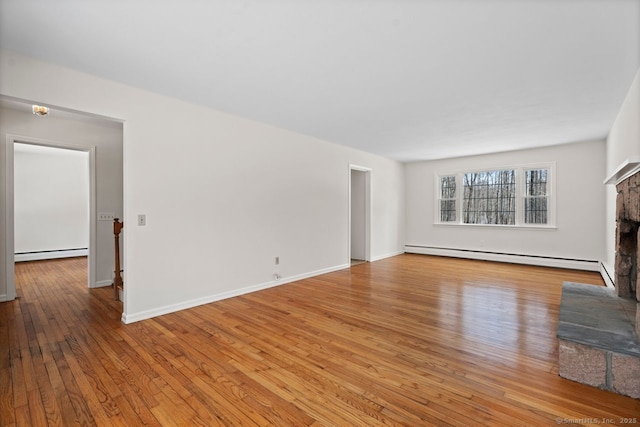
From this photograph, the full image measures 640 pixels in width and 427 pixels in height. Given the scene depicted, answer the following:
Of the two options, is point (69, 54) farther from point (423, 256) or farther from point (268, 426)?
point (423, 256)

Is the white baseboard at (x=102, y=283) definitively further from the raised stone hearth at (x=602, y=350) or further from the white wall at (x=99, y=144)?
the raised stone hearth at (x=602, y=350)

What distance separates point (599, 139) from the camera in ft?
17.8

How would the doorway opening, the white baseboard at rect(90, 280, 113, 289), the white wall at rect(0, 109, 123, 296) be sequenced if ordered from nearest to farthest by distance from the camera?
the white wall at rect(0, 109, 123, 296)
the white baseboard at rect(90, 280, 113, 289)
the doorway opening

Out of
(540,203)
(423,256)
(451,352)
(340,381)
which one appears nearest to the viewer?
(340,381)

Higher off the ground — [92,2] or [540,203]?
[92,2]

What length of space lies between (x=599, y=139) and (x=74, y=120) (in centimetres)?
895

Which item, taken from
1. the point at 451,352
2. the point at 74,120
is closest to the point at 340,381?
the point at 451,352

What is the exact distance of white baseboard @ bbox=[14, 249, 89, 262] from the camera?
21.5ft

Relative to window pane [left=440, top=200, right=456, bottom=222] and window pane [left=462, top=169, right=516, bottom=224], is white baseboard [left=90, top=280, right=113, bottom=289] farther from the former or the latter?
window pane [left=462, top=169, right=516, bottom=224]

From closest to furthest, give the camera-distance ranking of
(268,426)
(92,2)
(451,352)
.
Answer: (268,426) → (92,2) → (451,352)

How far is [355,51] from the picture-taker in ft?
7.93

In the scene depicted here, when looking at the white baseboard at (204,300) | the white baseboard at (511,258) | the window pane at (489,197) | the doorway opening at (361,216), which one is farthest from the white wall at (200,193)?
the window pane at (489,197)

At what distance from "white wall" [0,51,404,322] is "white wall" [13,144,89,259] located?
5.17 meters

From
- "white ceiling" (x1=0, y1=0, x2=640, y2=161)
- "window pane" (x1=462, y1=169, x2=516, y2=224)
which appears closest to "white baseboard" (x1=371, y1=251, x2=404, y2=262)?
"window pane" (x1=462, y1=169, x2=516, y2=224)
